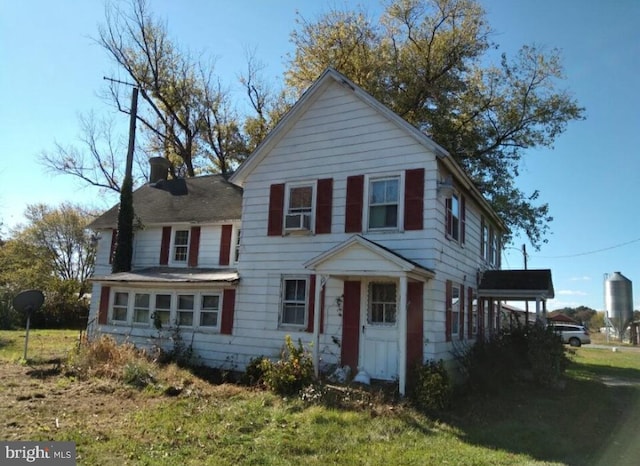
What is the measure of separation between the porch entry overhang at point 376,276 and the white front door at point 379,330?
104 mm

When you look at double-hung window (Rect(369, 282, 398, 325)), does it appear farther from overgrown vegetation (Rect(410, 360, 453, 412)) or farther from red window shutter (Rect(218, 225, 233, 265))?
red window shutter (Rect(218, 225, 233, 265))

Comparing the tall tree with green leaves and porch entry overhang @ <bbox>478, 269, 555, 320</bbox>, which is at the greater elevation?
the tall tree with green leaves

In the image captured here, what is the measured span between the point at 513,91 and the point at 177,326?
1994cm

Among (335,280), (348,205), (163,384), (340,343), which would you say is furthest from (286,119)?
(163,384)

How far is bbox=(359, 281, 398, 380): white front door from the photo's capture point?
11781 mm

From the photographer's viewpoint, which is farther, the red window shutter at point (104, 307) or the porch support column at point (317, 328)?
the red window shutter at point (104, 307)

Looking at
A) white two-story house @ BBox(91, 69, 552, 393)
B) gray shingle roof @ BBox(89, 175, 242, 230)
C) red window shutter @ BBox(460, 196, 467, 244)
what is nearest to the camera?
white two-story house @ BBox(91, 69, 552, 393)

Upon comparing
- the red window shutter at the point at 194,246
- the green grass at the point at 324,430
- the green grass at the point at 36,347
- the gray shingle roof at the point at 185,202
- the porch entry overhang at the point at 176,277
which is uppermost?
the gray shingle roof at the point at 185,202

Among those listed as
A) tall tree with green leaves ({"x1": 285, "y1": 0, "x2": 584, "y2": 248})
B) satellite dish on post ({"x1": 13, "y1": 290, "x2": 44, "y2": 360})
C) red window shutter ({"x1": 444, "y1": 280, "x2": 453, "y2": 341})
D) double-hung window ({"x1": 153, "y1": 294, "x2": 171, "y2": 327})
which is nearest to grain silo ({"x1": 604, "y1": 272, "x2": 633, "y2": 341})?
tall tree with green leaves ({"x1": 285, "y1": 0, "x2": 584, "y2": 248})

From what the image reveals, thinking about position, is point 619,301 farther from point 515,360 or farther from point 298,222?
point 298,222

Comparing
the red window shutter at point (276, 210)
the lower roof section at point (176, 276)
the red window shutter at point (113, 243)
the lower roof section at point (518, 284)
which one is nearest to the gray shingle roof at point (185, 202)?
the red window shutter at point (113, 243)

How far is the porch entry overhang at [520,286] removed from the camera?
15.1 meters

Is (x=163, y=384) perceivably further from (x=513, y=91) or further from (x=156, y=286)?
(x=513, y=91)

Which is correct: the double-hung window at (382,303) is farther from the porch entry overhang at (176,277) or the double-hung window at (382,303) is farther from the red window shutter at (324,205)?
the porch entry overhang at (176,277)
